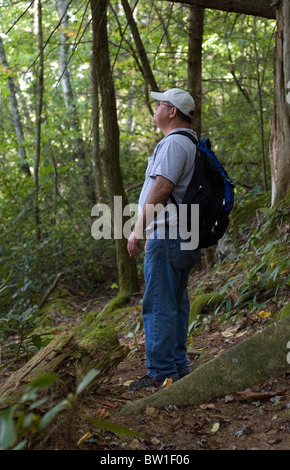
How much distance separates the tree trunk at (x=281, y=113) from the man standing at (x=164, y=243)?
230 cm

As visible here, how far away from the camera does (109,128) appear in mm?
7609

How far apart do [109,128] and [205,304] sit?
3.13 metres

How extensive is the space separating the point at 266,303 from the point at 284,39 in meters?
2.90

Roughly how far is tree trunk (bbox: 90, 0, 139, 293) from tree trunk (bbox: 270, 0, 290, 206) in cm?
230

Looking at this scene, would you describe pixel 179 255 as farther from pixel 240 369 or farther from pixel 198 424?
pixel 198 424

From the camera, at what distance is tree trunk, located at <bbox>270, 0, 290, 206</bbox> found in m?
5.71

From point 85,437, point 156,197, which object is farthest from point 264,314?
point 85,437

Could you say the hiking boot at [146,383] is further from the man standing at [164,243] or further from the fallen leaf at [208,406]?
the fallen leaf at [208,406]

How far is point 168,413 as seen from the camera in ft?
10.7

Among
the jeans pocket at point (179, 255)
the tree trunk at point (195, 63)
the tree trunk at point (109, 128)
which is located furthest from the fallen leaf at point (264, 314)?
the tree trunk at point (195, 63)

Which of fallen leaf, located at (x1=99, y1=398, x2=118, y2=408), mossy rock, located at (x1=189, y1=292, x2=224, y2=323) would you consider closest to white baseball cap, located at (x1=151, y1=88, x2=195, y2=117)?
fallen leaf, located at (x1=99, y1=398, x2=118, y2=408)

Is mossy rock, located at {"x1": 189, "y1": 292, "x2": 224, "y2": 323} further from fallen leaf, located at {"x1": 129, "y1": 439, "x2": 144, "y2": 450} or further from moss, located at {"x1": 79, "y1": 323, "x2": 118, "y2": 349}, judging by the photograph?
fallen leaf, located at {"x1": 129, "y1": 439, "x2": 144, "y2": 450}
